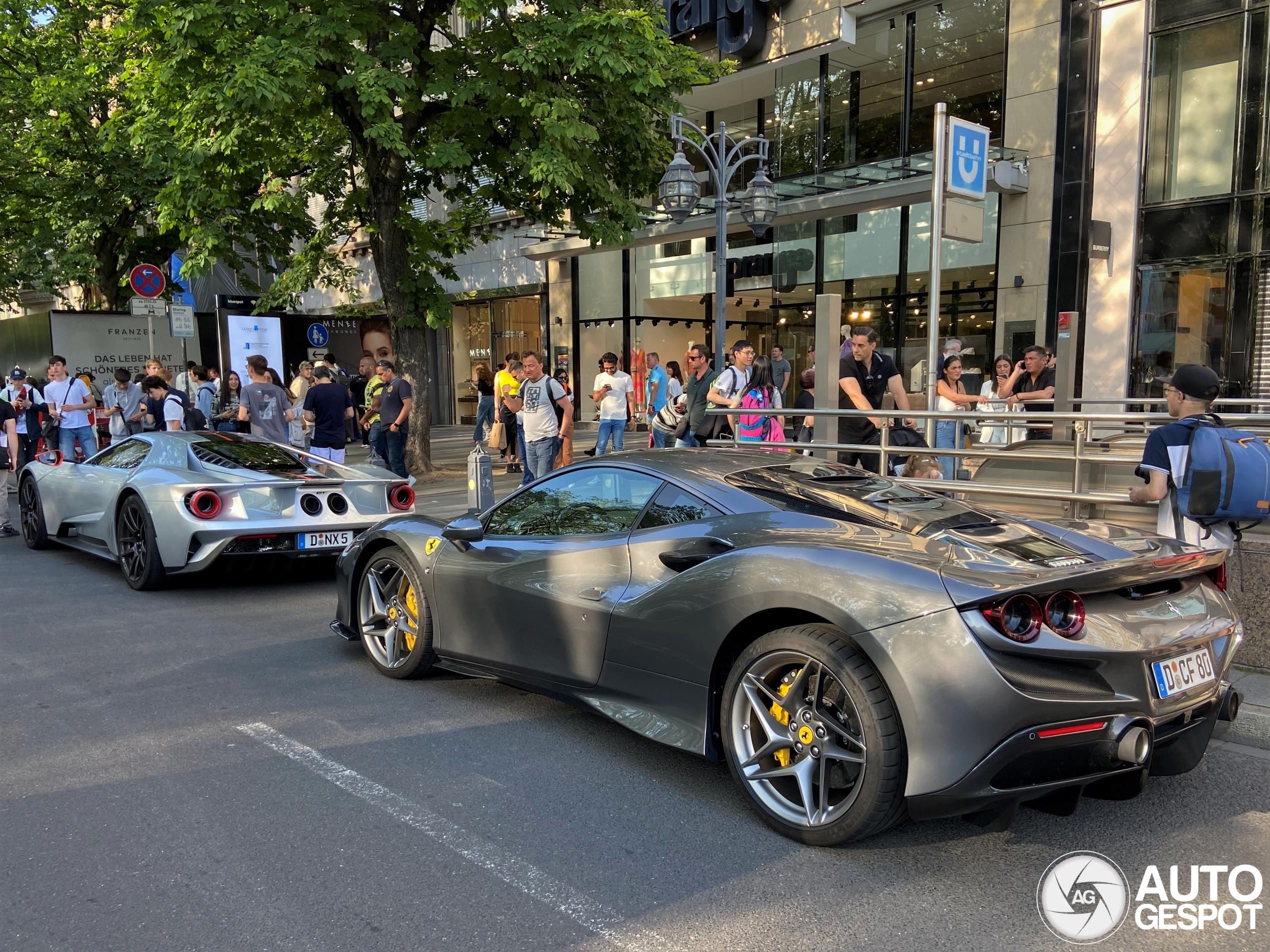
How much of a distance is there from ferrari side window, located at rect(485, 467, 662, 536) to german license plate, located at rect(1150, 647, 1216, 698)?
6.46 feet

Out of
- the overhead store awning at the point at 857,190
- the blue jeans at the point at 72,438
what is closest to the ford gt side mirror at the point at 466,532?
the overhead store awning at the point at 857,190

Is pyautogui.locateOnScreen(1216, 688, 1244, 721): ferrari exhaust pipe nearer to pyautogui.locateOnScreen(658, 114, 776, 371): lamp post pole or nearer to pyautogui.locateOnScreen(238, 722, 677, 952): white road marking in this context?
pyautogui.locateOnScreen(238, 722, 677, 952): white road marking

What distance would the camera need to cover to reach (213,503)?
7.00 metres

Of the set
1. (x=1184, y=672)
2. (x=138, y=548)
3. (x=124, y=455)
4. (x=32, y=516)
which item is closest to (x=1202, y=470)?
(x=1184, y=672)

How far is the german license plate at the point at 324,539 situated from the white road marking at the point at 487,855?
3034 millimetres

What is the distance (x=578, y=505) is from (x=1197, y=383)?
2991mm

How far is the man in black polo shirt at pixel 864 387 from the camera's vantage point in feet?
27.1

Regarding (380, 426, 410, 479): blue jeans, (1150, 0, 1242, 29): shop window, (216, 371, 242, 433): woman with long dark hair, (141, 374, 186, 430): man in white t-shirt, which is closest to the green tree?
(141, 374, 186, 430): man in white t-shirt

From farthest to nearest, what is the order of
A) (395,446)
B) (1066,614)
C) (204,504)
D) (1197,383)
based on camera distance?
(395,446), (204,504), (1197,383), (1066,614)

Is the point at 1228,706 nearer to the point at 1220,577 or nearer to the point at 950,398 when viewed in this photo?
the point at 1220,577

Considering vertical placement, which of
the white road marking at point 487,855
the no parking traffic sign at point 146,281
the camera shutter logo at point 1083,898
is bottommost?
the camera shutter logo at point 1083,898

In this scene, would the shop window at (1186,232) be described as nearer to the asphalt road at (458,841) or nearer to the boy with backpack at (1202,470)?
the boy with backpack at (1202,470)

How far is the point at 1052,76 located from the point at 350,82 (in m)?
11.8

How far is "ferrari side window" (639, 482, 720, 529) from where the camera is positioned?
3.84 metres
